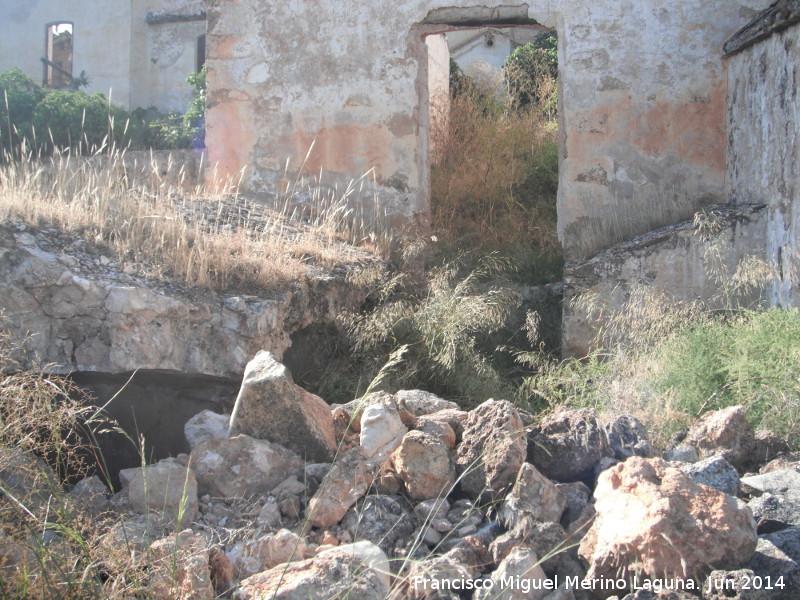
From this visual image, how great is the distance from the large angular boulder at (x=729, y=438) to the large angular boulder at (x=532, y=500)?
3.16 feet

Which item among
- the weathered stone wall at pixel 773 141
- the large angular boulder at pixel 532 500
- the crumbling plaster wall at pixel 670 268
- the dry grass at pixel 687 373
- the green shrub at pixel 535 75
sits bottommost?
the large angular boulder at pixel 532 500

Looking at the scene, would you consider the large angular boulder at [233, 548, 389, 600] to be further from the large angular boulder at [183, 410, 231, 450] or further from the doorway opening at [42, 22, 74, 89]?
the doorway opening at [42, 22, 74, 89]

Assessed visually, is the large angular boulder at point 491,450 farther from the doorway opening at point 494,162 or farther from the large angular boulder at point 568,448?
the doorway opening at point 494,162

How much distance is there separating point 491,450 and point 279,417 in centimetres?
103

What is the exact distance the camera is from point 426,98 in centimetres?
768

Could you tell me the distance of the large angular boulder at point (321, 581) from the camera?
8.50 ft

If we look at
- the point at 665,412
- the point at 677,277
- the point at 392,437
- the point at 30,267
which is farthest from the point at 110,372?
the point at 677,277

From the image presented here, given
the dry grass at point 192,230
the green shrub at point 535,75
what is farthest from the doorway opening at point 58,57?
the dry grass at point 192,230

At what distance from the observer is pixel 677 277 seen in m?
6.23

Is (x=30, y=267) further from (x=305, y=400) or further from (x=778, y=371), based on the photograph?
(x=778, y=371)

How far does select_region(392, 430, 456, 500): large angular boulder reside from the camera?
11.0 feet

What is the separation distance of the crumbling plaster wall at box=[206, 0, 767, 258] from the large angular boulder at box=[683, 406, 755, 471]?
3.35 m

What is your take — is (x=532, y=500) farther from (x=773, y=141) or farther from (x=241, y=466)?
(x=773, y=141)

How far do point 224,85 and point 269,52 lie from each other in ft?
1.87
